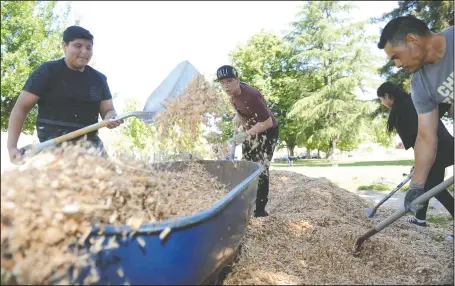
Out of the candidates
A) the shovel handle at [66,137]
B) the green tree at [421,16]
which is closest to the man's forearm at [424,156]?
the shovel handle at [66,137]

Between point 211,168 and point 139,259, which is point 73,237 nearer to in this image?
point 139,259

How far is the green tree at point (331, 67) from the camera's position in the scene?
1100 inches

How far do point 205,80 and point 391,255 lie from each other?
88.3 inches

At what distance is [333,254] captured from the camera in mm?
2850

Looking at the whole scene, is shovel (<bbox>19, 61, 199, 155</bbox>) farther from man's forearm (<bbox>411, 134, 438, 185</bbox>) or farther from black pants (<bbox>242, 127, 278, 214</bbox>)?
man's forearm (<bbox>411, 134, 438, 185</bbox>)

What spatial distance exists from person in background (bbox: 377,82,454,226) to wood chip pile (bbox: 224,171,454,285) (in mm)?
379

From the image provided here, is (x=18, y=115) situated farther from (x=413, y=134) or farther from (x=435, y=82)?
(x=413, y=134)

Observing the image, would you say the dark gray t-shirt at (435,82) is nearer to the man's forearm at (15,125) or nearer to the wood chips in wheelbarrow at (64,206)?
the wood chips in wheelbarrow at (64,206)

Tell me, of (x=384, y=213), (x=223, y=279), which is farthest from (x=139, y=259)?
(x=384, y=213)

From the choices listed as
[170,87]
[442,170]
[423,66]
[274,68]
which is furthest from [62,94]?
[274,68]

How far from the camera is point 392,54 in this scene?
2598mm

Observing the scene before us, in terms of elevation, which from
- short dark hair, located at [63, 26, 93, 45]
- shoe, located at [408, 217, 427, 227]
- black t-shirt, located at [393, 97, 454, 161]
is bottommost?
shoe, located at [408, 217, 427, 227]

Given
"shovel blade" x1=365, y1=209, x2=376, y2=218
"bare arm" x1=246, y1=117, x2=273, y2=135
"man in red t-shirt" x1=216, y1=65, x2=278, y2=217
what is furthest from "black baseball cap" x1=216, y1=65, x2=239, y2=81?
"shovel blade" x1=365, y1=209, x2=376, y2=218

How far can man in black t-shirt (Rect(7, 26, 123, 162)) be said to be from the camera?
10.0 feet
